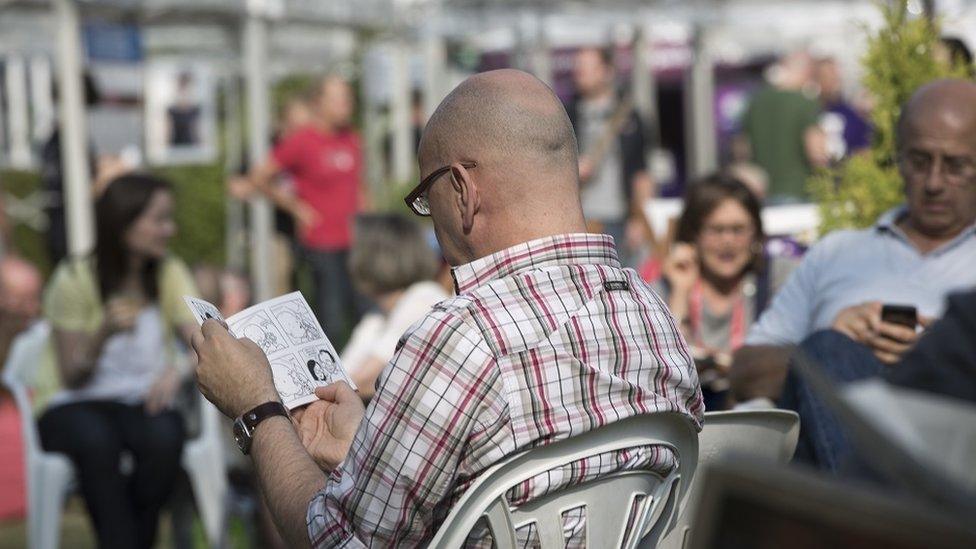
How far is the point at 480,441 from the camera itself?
2.22 metres

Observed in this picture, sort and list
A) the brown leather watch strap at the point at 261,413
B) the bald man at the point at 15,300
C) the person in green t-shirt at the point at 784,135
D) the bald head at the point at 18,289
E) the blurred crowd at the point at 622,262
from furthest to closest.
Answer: the person in green t-shirt at the point at 784,135, the bald head at the point at 18,289, the bald man at the point at 15,300, the blurred crowd at the point at 622,262, the brown leather watch strap at the point at 261,413

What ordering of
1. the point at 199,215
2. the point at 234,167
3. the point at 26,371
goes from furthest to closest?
the point at 199,215
the point at 234,167
the point at 26,371

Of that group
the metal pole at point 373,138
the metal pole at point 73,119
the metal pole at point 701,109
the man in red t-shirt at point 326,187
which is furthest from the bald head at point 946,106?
the metal pole at point 701,109

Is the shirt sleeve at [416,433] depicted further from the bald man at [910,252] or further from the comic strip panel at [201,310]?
the bald man at [910,252]

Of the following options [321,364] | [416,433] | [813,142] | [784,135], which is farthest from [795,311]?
[784,135]

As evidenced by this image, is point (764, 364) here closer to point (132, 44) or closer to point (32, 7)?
→ point (132, 44)

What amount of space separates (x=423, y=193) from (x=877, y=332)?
5.02ft

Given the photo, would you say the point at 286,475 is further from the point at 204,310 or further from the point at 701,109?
the point at 701,109

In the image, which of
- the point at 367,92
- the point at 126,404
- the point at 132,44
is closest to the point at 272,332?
the point at 126,404

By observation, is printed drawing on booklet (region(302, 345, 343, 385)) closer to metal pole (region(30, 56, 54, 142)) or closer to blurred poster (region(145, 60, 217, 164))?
blurred poster (region(145, 60, 217, 164))

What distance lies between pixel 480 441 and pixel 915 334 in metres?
1.65

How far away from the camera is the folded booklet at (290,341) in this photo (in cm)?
264

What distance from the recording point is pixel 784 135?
1038cm

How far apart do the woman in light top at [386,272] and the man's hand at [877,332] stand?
2.57m
